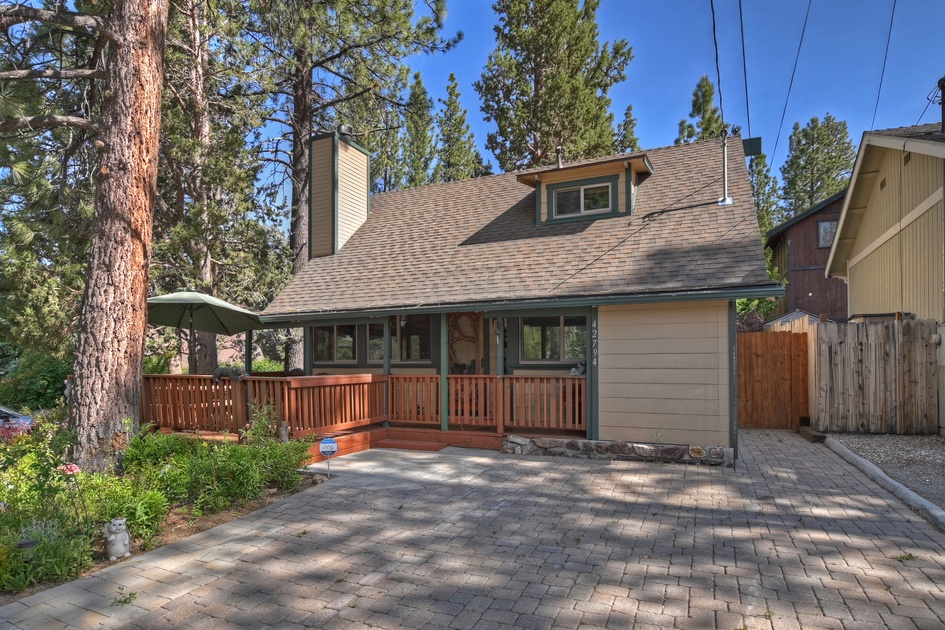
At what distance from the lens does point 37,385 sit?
54.7ft

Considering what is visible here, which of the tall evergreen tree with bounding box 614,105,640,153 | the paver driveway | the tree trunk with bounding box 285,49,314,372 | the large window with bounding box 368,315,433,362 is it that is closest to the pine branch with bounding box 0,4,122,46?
the large window with bounding box 368,315,433,362

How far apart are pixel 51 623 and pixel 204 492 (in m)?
2.19

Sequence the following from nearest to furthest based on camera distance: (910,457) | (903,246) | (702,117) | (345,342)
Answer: (910,457) < (903,246) < (345,342) < (702,117)

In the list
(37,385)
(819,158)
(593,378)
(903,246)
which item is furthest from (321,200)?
(819,158)

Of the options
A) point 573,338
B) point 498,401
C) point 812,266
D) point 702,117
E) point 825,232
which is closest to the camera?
point 498,401

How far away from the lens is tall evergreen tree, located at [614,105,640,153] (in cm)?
2416

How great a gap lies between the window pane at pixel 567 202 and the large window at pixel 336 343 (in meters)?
4.74

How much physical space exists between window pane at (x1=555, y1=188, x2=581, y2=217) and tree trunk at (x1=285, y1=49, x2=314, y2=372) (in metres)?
8.32

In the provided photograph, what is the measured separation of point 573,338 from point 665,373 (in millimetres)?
1980

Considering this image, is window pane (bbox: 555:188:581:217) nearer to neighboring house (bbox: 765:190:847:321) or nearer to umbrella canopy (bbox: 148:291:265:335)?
umbrella canopy (bbox: 148:291:265:335)

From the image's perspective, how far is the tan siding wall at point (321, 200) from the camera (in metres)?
12.4

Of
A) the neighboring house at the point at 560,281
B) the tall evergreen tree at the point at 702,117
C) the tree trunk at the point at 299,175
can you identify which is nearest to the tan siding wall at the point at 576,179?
the neighboring house at the point at 560,281

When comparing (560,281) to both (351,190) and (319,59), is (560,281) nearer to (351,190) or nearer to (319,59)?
(351,190)

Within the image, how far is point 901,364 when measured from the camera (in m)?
8.84
